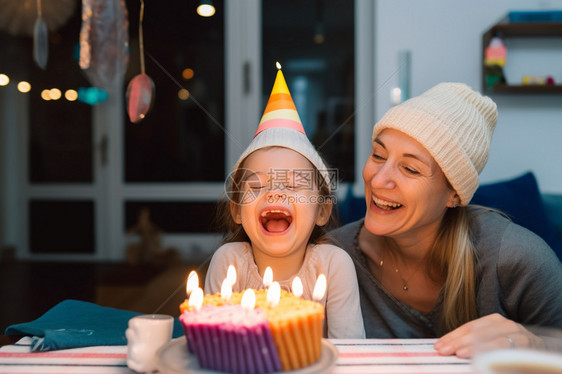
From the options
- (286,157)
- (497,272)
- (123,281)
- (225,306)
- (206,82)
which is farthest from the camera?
(206,82)

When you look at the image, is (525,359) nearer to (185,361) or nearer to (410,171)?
(185,361)

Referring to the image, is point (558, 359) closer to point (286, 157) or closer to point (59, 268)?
point (286, 157)

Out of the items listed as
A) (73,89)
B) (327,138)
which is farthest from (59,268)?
(327,138)

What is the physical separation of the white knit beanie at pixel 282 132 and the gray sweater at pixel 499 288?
0.37 metres

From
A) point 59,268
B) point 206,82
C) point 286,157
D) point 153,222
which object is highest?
point 206,82

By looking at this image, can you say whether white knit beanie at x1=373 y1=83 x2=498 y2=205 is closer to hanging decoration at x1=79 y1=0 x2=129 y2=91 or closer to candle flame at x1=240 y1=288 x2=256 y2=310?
candle flame at x1=240 y1=288 x2=256 y2=310

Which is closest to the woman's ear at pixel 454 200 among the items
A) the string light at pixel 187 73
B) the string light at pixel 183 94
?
the string light at pixel 187 73

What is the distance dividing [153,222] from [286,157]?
3382 millimetres

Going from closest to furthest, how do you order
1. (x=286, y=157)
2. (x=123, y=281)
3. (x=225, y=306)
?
(x=225, y=306)
(x=286, y=157)
(x=123, y=281)

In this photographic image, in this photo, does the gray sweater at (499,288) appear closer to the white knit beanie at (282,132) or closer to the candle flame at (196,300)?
the white knit beanie at (282,132)

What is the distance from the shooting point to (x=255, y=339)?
69 centimetres

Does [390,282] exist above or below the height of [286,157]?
below

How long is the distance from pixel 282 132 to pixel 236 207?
9.5 inches

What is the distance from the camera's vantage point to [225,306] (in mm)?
781
